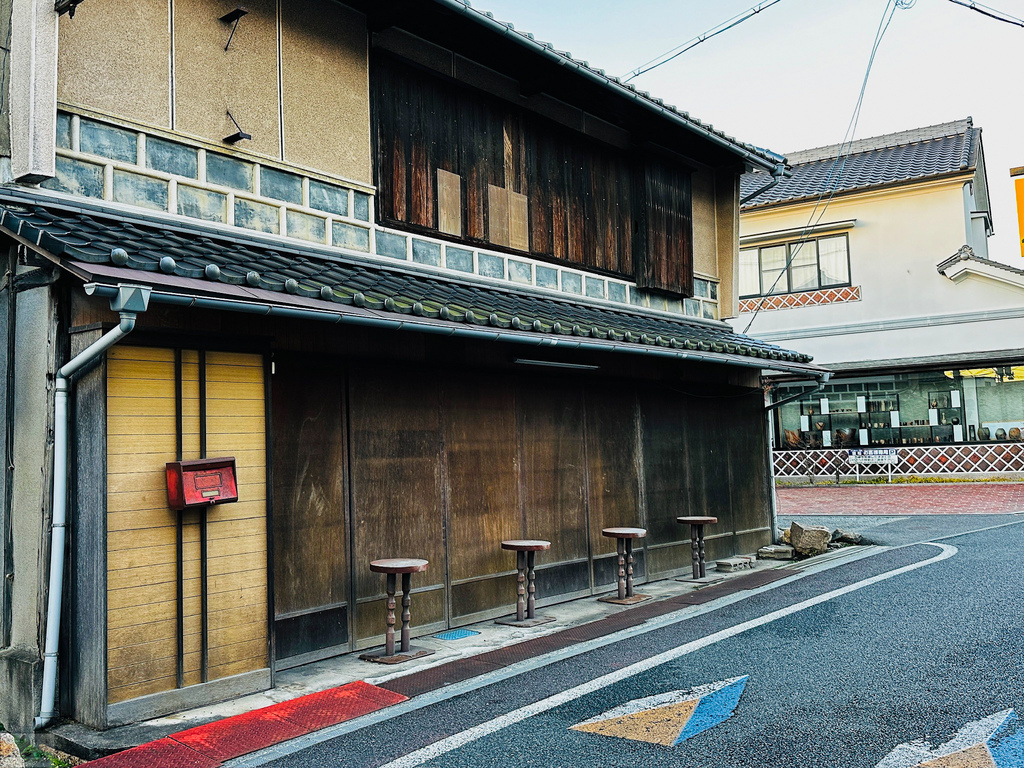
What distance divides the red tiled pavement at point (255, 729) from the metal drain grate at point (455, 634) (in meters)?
1.64

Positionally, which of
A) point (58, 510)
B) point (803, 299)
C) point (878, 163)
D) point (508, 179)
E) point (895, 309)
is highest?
point (878, 163)

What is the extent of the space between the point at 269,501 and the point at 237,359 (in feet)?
3.75

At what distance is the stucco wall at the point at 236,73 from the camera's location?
20.9ft

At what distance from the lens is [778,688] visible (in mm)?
5930

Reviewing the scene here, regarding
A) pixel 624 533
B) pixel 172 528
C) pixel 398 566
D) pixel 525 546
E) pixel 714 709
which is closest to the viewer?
pixel 714 709

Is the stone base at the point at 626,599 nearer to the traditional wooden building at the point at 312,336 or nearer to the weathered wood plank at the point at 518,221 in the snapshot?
the traditional wooden building at the point at 312,336

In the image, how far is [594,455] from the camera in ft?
33.9

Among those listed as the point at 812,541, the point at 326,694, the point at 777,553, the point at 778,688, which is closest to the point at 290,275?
the point at 326,694

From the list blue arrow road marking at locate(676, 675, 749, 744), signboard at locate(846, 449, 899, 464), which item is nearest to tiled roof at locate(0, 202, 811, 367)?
blue arrow road marking at locate(676, 675, 749, 744)

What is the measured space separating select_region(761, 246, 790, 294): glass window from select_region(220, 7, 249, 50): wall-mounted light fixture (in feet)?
77.7

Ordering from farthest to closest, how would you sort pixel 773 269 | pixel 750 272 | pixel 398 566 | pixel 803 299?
pixel 750 272 → pixel 773 269 → pixel 803 299 → pixel 398 566

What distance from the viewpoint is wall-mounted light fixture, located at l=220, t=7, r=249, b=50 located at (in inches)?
Answer: 279

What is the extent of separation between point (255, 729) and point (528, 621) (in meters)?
3.68

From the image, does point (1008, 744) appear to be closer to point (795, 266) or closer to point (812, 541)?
point (812, 541)
